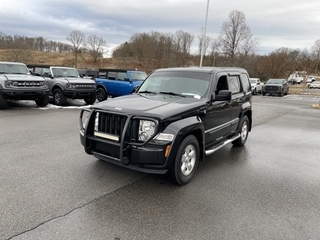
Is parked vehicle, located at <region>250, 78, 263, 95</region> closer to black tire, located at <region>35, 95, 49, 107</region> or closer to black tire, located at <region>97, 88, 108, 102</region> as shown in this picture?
black tire, located at <region>97, 88, 108, 102</region>

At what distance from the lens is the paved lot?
9.17ft

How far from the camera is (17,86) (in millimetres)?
9836

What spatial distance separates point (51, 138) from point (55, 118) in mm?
2865

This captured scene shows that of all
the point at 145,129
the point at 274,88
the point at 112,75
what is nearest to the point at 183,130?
the point at 145,129

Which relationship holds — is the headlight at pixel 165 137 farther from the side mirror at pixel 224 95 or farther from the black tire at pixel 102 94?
the black tire at pixel 102 94

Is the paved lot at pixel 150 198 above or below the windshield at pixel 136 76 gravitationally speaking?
below

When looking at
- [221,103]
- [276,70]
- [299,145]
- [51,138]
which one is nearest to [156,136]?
[221,103]

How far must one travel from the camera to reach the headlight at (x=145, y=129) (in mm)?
3562

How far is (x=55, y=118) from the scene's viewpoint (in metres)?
8.84

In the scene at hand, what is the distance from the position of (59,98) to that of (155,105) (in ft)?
30.6

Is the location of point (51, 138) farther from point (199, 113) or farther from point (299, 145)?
point (299, 145)

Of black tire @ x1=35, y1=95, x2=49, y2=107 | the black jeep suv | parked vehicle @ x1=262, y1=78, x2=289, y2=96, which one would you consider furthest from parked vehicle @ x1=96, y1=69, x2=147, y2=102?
parked vehicle @ x1=262, y1=78, x2=289, y2=96

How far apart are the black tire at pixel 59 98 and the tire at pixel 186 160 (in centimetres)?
933

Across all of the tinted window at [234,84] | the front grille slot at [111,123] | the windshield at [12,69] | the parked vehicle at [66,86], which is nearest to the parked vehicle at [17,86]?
the windshield at [12,69]
